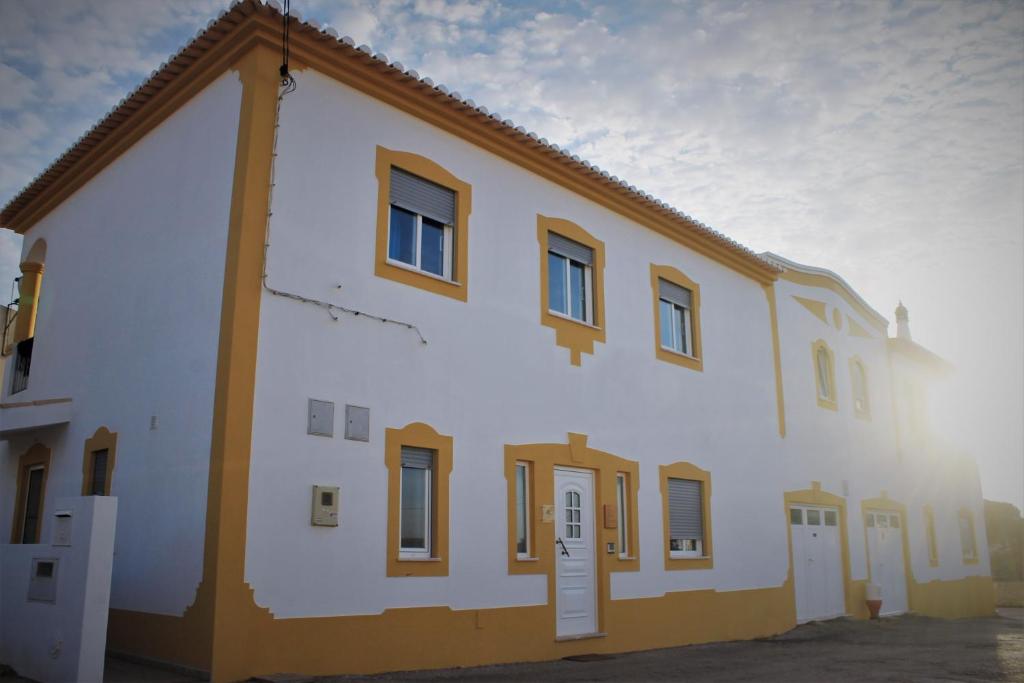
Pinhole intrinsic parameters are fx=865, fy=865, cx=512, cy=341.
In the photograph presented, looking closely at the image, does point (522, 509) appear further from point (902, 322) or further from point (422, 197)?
point (902, 322)

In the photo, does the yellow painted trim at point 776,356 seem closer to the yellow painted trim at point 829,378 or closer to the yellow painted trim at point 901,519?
the yellow painted trim at point 829,378

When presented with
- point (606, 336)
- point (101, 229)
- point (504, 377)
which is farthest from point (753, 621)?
point (101, 229)

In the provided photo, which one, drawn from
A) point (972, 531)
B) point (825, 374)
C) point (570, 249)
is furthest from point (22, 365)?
point (972, 531)

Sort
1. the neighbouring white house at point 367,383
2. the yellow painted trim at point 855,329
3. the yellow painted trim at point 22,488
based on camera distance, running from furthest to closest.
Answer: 1. the yellow painted trim at point 855,329
2. the yellow painted trim at point 22,488
3. the neighbouring white house at point 367,383

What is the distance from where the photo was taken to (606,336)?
42.8ft

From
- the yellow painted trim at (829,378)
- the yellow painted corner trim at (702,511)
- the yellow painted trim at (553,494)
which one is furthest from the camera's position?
the yellow painted trim at (829,378)

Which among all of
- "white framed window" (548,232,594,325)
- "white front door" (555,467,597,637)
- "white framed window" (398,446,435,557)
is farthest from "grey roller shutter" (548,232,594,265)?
"white framed window" (398,446,435,557)

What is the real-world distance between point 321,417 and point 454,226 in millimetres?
3266

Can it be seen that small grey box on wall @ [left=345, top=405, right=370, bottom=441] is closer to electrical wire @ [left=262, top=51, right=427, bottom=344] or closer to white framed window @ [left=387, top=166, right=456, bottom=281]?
electrical wire @ [left=262, top=51, right=427, bottom=344]

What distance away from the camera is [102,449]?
10.5 meters

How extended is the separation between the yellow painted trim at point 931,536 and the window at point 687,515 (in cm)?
1271

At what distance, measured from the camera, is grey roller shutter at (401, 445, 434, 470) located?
9.77 meters

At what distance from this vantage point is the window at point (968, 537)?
26.8m

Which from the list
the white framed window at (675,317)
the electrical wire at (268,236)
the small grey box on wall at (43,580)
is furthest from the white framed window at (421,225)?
the white framed window at (675,317)
